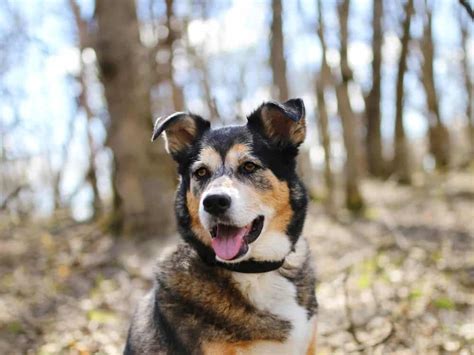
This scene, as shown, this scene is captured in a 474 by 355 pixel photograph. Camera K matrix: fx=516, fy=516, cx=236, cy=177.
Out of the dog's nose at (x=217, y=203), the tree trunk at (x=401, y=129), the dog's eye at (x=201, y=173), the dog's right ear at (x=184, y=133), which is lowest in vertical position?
the tree trunk at (x=401, y=129)

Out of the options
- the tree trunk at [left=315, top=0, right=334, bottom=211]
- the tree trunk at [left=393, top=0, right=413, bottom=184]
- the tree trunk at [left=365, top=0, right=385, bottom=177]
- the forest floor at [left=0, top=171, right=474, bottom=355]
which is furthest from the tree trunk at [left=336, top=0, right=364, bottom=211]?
the tree trunk at [left=365, top=0, right=385, bottom=177]

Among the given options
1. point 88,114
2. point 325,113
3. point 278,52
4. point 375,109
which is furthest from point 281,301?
point 375,109

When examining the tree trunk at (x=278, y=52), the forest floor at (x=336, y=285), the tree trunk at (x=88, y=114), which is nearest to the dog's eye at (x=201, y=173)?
the forest floor at (x=336, y=285)

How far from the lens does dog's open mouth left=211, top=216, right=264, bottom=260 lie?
12.2 feet

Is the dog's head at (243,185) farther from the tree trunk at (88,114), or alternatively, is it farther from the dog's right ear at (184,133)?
the tree trunk at (88,114)

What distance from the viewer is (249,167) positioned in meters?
4.02

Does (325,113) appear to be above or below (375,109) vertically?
above

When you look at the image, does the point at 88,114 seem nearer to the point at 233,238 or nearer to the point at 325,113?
the point at 325,113

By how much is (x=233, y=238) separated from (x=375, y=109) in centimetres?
1854

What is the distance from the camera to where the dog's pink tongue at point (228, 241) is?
146 inches

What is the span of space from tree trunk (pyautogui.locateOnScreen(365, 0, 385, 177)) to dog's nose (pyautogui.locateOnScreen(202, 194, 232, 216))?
15.3 metres

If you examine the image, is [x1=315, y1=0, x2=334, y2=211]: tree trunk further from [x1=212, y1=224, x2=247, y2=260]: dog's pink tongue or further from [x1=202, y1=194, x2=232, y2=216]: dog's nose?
[x1=202, y1=194, x2=232, y2=216]: dog's nose

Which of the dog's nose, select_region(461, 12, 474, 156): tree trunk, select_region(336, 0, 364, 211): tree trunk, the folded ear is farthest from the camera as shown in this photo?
select_region(461, 12, 474, 156): tree trunk

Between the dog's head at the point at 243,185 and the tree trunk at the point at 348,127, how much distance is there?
8.97m
